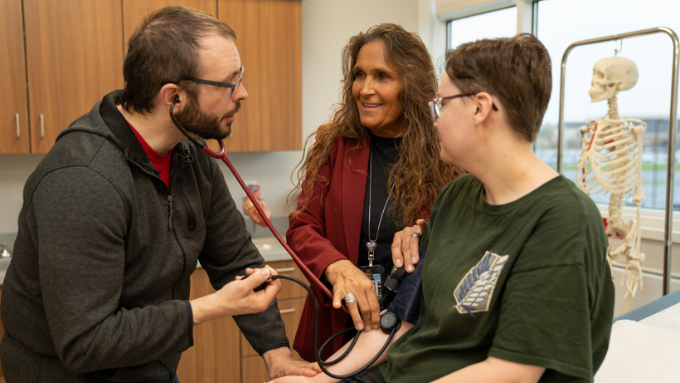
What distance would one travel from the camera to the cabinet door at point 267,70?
9.55 feet

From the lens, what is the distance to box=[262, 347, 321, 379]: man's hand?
1.32 meters

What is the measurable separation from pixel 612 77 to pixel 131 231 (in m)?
2.01

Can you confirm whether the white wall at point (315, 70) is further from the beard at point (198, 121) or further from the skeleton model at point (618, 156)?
the beard at point (198, 121)

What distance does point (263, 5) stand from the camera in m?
2.93

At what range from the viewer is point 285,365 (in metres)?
1.39

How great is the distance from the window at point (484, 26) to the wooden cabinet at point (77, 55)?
1180 millimetres

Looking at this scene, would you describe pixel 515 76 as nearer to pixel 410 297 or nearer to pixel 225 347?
pixel 410 297

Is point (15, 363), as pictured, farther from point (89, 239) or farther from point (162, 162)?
point (162, 162)

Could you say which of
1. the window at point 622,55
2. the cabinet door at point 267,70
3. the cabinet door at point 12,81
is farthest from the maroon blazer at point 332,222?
the cabinet door at point 12,81

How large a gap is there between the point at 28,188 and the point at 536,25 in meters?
2.81

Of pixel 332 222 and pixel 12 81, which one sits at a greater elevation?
pixel 12 81

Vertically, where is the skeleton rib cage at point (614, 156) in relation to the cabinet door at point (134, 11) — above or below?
below

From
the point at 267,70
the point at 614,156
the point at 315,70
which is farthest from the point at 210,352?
the point at 614,156

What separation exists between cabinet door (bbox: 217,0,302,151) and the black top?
1.43 m
